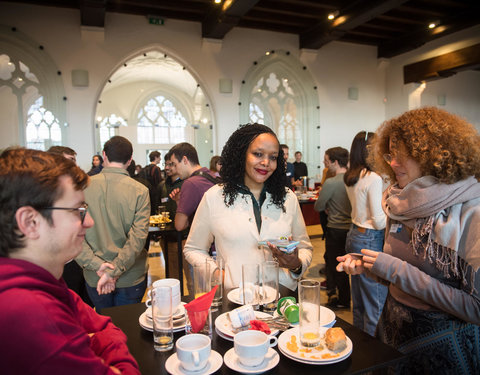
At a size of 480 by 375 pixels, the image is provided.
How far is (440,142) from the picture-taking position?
1320mm

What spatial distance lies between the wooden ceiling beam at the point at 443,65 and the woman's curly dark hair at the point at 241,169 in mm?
6638

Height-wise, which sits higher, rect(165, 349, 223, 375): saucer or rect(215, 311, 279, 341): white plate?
rect(215, 311, 279, 341): white plate

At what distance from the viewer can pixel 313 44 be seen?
23.9 feet

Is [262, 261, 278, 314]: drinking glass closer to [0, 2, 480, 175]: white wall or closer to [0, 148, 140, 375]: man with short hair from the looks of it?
[0, 148, 140, 375]: man with short hair

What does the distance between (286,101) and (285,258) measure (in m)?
6.63

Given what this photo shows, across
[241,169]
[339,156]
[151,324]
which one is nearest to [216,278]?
[151,324]

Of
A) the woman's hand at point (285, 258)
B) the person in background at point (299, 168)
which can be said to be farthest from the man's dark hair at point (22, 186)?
the person in background at point (299, 168)

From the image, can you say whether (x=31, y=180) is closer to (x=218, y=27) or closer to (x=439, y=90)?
(x=218, y=27)

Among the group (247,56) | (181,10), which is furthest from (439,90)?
(181,10)

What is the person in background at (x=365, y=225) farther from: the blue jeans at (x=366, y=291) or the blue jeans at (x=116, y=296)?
the blue jeans at (x=116, y=296)

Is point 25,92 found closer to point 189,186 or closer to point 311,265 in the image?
point 189,186

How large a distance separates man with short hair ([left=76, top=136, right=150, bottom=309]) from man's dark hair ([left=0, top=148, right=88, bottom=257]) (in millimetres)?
1525

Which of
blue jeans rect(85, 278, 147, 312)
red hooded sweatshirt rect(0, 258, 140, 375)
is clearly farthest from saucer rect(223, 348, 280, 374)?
blue jeans rect(85, 278, 147, 312)

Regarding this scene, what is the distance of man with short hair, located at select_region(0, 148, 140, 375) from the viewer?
0.68m
